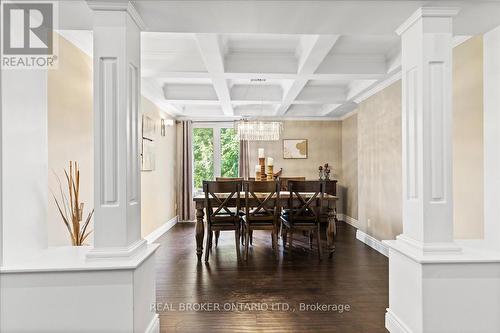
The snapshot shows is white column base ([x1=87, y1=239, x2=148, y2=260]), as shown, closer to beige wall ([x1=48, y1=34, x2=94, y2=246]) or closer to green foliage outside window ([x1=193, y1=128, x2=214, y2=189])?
beige wall ([x1=48, y1=34, x2=94, y2=246])

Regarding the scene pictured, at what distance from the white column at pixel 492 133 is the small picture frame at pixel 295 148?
15.4 ft

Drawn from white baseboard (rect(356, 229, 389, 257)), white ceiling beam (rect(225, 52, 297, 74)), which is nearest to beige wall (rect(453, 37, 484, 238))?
white baseboard (rect(356, 229, 389, 257))

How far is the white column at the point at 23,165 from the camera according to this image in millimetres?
1744

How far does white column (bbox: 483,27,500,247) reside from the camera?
2074 mm

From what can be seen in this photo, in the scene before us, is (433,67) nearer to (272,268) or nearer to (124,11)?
(124,11)

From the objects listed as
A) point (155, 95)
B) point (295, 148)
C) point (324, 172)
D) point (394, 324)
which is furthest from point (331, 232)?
point (155, 95)

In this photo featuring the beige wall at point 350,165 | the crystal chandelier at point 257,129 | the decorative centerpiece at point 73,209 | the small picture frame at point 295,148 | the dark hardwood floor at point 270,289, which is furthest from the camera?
the small picture frame at point 295,148

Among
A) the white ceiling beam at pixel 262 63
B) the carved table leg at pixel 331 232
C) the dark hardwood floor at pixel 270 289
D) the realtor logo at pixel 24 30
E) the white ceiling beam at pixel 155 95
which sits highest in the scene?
the white ceiling beam at pixel 262 63

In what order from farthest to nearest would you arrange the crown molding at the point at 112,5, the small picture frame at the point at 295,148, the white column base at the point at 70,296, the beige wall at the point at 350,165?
1. the small picture frame at the point at 295,148
2. the beige wall at the point at 350,165
3. the crown molding at the point at 112,5
4. the white column base at the point at 70,296

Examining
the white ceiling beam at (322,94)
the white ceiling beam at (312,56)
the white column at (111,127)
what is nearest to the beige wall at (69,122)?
the white column at (111,127)

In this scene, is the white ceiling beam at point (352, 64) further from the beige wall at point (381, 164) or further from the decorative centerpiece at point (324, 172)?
the decorative centerpiece at point (324, 172)

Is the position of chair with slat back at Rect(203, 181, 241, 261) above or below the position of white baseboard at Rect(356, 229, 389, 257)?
above

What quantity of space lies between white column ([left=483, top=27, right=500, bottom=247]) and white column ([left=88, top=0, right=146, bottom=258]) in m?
2.46

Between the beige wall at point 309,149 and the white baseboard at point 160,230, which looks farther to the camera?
the beige wall at point 309,149
